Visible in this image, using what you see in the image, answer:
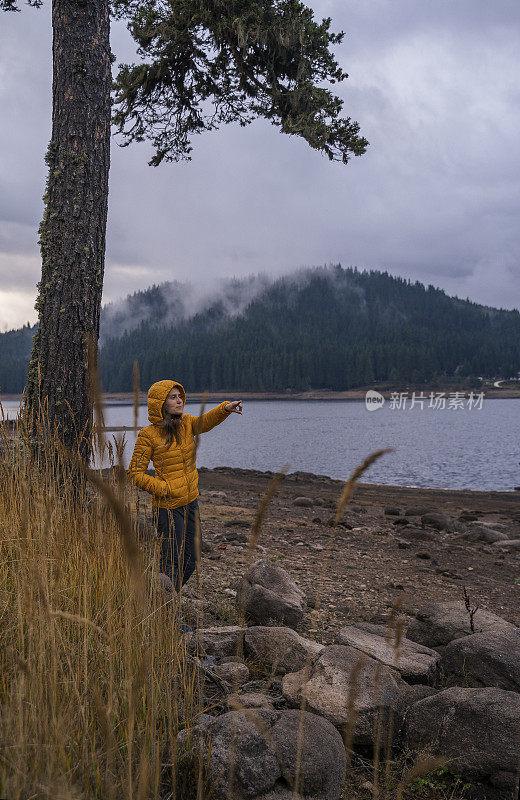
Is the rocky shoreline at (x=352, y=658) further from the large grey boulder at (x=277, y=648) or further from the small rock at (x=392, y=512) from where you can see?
the small rock at (x=392, y=512)

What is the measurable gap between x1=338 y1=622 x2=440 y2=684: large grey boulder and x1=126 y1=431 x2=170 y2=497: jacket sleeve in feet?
5.46

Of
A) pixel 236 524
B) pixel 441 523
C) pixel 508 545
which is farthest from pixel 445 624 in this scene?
pixel 441 523

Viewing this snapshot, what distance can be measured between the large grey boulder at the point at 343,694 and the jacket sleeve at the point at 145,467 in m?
1.47

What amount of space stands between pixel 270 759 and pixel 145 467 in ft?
8.18

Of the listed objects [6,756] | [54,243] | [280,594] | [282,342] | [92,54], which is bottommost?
[280,594]

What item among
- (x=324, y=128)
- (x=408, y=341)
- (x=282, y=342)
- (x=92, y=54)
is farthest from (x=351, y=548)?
(x=408, y=341)

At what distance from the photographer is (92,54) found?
5.20 metres

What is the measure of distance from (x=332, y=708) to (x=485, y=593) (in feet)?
15.2

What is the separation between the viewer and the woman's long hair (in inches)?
173

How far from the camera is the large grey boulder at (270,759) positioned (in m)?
2.07

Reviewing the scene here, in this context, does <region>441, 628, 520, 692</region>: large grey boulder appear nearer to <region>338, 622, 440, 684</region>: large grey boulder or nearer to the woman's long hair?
<region>338, 622, 440, 684</region>: large grey boulder

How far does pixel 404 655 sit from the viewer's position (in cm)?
364

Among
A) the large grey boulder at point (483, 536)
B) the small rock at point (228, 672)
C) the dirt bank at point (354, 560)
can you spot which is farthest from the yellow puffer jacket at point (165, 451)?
the large grey boulder at point (483, 536)

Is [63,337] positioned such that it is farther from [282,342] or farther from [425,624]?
[282,342]
